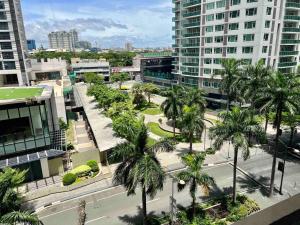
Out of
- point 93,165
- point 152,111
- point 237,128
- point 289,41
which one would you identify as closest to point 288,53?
point 289,41

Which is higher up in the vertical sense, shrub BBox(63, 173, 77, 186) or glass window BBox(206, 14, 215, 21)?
glass window BBox(206, 14, 215, 21)

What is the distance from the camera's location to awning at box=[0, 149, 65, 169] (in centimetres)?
3228

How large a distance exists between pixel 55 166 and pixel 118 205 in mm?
12975

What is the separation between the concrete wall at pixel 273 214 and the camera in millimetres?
7392

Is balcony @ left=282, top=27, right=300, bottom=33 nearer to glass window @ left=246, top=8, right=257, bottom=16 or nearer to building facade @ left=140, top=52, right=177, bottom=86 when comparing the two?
glass window @ left=246, top=8, right=257, bottom=16

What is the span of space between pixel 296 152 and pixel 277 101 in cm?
1926

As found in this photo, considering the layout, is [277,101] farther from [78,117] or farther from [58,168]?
[78,117]

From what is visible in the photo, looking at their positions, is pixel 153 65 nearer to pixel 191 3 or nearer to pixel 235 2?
pixel 191 3

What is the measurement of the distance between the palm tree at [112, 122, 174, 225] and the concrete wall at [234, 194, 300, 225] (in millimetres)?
10926

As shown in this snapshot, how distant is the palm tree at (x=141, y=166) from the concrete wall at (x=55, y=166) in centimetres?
1913

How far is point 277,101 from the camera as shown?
26.8m

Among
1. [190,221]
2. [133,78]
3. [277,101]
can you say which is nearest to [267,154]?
[277,101]

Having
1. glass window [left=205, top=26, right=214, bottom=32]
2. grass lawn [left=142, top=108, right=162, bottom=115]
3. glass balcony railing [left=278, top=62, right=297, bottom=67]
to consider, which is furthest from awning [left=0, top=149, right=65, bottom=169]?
glass balcony railing [left=278, top=62, right=297, bottom=67]

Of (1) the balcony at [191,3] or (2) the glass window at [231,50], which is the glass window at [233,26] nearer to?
(2) the glass window at [231,50]
